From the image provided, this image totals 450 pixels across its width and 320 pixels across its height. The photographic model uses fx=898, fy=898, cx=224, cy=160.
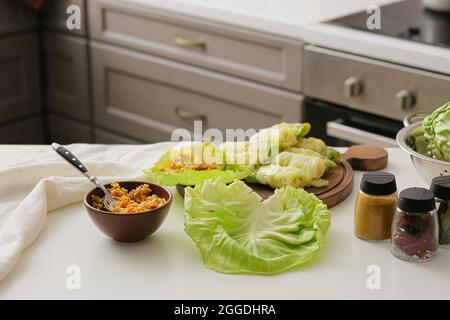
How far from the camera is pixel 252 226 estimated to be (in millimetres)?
Result: 1498

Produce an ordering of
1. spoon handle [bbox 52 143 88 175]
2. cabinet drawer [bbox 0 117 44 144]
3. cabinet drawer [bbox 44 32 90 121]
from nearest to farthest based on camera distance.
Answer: spoon handle [bbox 52 143 88 175] < cabinet drawer [bbox 44 32 90 121] < cabinet drawer [bbox 0 117 44 144]

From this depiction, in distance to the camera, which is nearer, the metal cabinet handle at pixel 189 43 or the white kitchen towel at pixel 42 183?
the white kitchen towel at pixel 42 183

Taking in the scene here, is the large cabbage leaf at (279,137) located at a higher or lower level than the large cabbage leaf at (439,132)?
lower

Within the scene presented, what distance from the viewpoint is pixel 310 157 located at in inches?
66.2

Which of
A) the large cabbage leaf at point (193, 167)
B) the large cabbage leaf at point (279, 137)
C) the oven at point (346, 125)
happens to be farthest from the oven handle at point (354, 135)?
the large cabbage leaf at point (193, 167)

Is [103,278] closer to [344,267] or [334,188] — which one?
[344,267]

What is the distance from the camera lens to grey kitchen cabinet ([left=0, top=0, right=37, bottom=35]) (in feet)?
11.1

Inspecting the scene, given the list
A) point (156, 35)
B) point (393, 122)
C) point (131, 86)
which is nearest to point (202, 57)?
point (156, 35)

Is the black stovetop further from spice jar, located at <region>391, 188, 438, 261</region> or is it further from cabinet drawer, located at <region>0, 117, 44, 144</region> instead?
cabinet drawer, located at <region>0, 117, 44, 144</region>

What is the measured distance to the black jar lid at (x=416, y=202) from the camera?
1396mm

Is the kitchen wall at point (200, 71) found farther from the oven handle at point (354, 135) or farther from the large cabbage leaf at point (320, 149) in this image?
the large cabbage leaf at point (320, 149)

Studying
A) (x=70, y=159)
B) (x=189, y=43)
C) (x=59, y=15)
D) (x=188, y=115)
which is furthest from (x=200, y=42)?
(x=70, y=159)

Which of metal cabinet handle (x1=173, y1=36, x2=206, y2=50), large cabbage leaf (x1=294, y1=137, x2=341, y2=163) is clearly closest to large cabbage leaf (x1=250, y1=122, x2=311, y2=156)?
large cabbage leaf (x1=294, y1=137, x2=341, y2=163)

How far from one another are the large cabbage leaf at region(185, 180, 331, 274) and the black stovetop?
3.59 ft
